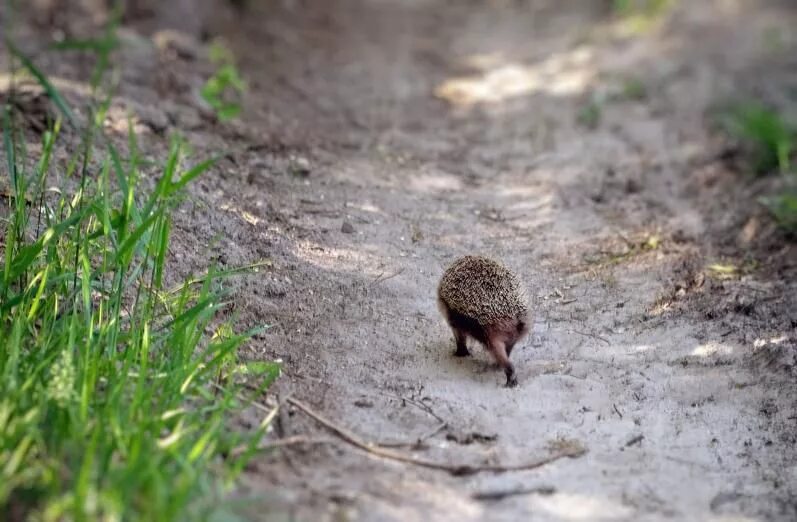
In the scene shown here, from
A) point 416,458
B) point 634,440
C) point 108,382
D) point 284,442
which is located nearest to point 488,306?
point 634,440

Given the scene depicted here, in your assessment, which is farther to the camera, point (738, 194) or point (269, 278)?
point (738, 194)

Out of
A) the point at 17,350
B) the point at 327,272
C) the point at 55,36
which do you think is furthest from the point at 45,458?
the point at 55,36

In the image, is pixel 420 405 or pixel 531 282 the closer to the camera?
pixel 420 405

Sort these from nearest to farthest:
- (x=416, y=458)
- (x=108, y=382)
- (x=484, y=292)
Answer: (x=108, y=382) < (x=416, y=458) < (x=484, y=292)

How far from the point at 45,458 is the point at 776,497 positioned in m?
3.04

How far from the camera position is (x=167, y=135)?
7.61 metres

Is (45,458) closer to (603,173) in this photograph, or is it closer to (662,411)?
(662,411)

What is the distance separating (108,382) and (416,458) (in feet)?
4.44

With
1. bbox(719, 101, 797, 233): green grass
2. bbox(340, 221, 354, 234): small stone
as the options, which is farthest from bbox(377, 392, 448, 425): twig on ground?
bbox(719, 101, 797, 233): green grass

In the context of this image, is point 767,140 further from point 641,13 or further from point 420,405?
point 641,13

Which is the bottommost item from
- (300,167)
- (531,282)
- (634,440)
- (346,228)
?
(634,440)

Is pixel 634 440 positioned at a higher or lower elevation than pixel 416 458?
lower

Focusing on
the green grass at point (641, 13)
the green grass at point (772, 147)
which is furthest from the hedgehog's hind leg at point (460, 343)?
the green grass at point (641, 13)

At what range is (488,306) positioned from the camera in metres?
5.21
